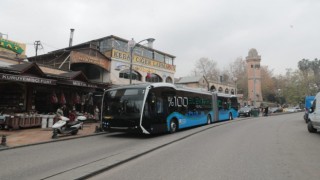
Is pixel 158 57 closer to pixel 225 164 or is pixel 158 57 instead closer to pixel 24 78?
pixel 24 78

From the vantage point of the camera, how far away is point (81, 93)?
910 inches

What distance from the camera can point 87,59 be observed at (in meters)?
26.0

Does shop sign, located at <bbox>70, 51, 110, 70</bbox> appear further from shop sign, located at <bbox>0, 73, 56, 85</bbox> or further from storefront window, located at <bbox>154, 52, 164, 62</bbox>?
storefront window, located at <bbox>154, 52, 164, 62</bbox>

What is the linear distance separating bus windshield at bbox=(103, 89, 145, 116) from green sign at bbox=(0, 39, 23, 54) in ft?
51.2

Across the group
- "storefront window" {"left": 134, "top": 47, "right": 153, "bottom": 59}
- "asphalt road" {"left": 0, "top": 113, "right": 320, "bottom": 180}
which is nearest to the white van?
"asphalt road" {"left": 0, "top": 113, "right": 320, "bottom": 180}

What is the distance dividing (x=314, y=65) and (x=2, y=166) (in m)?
136

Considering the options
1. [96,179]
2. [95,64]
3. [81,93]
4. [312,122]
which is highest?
[95,64]

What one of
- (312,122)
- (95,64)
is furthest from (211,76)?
(312,122)

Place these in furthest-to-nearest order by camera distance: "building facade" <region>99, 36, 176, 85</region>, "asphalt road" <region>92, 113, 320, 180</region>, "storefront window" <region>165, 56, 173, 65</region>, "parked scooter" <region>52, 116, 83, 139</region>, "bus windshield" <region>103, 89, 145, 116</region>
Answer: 1. "storefront window" <region>165, 56, 173, 65</region>
2. "building facade" <region>99, 36, 176, 85</region>
3. "parked scooter" <region>52, 116, 83, 139</region>
4. "bus windshield" <region>103, 89, 145, 116</region>
5. "asphalt road" <region>92, 113, 320, 180</region>

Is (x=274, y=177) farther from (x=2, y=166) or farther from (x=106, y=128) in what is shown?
(x=106, y=128)

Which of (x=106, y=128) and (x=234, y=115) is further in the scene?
(x=234, y=115)

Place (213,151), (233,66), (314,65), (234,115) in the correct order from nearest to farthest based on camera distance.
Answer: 1. (213,151)
2. (234,115)
3. (233,66)
4. (314,65)

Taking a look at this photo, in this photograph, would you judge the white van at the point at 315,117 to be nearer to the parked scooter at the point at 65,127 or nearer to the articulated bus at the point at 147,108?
the articulated bus at the point at 147,108

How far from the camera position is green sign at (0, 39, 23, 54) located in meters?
24.5
